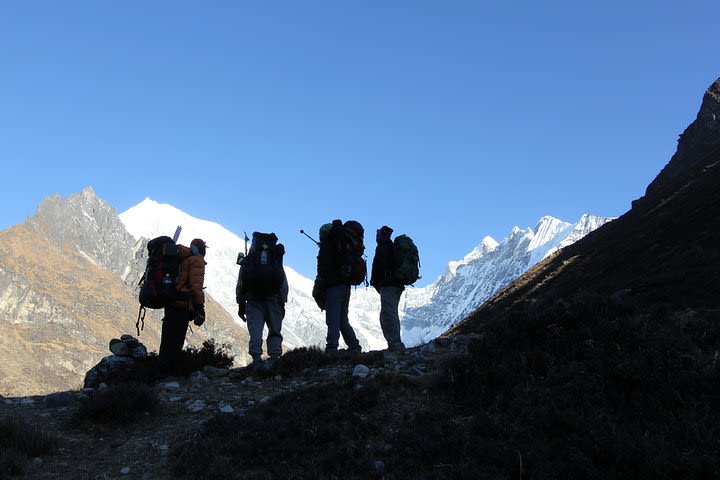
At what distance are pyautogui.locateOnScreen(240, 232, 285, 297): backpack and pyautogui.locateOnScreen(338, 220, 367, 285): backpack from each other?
1127 millimetres

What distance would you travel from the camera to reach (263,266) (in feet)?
34.7

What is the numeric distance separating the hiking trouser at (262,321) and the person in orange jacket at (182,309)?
135 cm

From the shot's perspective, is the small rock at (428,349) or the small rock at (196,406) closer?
the small rock at (196,406)

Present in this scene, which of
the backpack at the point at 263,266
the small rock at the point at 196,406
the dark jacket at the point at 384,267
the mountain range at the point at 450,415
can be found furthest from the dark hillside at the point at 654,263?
the small rock at the point at 196,406

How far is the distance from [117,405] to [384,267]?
20.4ft

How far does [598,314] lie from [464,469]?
323 cm

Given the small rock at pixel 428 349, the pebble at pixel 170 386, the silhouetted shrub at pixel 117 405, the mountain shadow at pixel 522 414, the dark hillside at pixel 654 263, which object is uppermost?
the dark hillside at pixel 654 263

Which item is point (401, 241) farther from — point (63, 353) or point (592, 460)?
point (63, 353)

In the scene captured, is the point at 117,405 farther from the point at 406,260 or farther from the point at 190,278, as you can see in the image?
the point at 406,260

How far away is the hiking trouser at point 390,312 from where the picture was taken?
1188 cm

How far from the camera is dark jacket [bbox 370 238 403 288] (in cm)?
1196

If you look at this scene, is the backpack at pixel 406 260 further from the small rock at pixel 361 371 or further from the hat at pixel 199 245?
the hat at pixel 199 245

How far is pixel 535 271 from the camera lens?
53750mm

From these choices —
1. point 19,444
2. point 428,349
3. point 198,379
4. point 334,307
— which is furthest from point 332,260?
point 19,444
